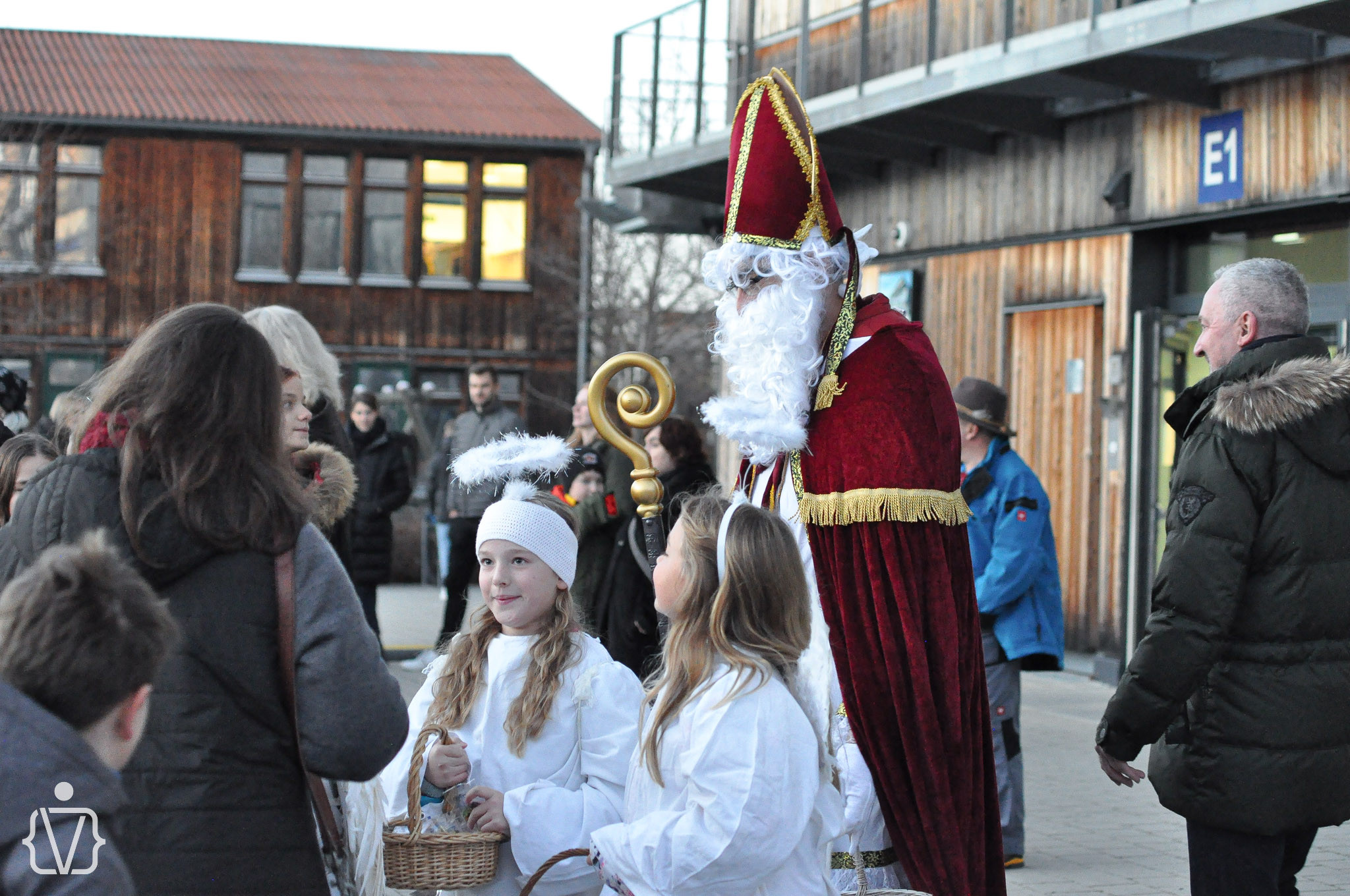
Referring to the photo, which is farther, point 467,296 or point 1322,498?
point 467,296

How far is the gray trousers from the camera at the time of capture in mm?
5887

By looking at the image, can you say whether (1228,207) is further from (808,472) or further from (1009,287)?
(808,472)

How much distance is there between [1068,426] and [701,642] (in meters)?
8.33

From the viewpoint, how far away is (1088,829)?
267 inches

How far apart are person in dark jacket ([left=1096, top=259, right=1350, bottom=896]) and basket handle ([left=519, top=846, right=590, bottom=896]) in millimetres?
1325

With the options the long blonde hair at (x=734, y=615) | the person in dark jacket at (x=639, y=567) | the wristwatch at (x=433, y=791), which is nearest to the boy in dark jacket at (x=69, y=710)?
the long blonde hair at (x=734, y=615)

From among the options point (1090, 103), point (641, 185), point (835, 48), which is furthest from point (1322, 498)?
point (641, 185)

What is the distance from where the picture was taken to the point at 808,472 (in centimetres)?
386

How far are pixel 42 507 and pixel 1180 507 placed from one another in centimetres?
250

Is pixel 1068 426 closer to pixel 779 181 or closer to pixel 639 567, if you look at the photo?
pixel 639 567

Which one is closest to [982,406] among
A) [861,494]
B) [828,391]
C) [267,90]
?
[828,391]

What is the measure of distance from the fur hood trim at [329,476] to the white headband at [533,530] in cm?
96

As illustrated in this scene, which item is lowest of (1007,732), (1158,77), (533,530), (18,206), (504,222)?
(1007,732)

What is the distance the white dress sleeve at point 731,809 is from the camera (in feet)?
9.16
